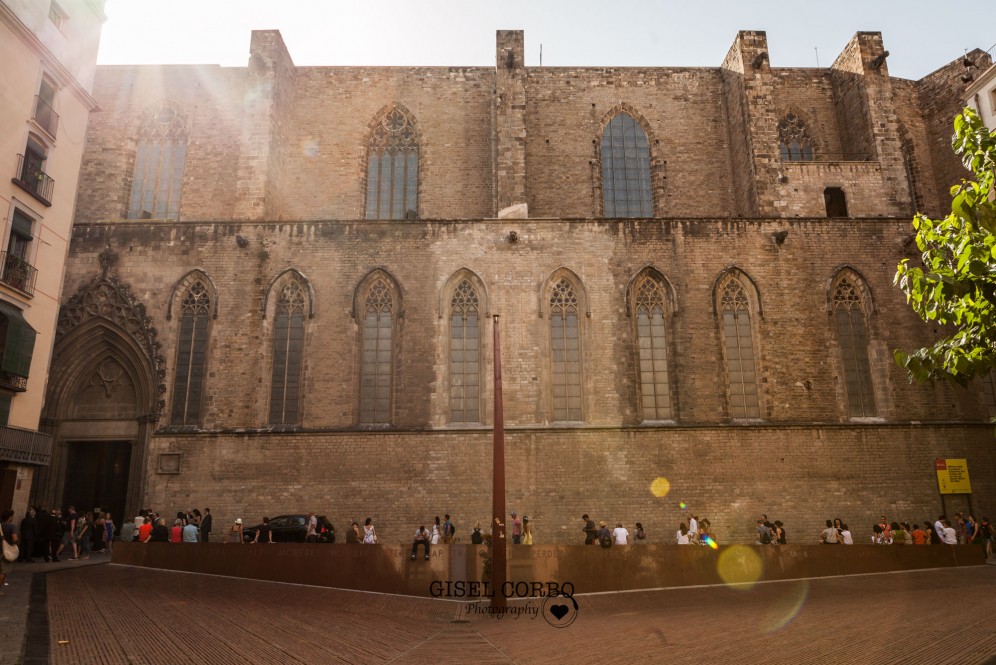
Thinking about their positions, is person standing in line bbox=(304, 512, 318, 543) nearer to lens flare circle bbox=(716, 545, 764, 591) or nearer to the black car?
the black car

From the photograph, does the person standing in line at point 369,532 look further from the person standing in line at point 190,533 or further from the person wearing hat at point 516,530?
the person standing in line at point 190,533

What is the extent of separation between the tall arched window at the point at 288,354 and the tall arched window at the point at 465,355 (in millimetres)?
3894

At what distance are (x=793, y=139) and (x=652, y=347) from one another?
36.6 feet

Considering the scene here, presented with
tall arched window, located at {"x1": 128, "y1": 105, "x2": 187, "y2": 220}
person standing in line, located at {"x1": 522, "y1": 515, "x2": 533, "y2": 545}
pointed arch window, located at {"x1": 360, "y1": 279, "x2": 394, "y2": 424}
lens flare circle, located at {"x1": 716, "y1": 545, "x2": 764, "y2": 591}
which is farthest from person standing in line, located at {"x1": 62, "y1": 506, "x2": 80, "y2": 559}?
lens flare circle, located at {"x1": 716, "y1": 545, "x2": 764, "y2": 591}

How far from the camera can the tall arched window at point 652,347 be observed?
60.1ft

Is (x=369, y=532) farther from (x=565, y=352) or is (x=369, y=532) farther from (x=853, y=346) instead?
(x=853, y=346)

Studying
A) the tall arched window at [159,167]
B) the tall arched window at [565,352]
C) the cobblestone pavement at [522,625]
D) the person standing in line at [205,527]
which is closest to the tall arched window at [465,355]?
the tall arched window at [565,352]

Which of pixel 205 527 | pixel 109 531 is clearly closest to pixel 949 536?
pixel 205 527

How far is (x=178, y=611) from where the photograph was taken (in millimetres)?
9438

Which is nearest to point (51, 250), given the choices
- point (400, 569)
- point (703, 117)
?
point (400, 569)

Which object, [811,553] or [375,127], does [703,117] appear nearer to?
[375,127]

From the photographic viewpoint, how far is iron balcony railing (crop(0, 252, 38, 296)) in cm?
1556

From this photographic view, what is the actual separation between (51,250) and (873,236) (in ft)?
69.1

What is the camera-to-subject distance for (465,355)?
1853 cm
